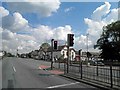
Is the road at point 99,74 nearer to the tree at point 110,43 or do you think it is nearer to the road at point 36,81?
the road at point 36,81

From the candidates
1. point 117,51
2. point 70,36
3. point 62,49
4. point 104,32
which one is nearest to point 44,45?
point 62,49

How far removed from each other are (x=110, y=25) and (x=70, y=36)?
85.8 meters

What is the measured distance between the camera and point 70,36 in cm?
2534

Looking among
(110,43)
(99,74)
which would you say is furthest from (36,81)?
(110,43)

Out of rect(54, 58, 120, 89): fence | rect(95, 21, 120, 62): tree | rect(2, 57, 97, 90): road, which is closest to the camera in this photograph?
rect(54, 58, 120, 89): fence

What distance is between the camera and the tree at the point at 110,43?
97.6m

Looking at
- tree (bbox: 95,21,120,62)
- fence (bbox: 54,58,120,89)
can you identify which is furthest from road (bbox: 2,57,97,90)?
tree (bbox: 95,21,120,62)

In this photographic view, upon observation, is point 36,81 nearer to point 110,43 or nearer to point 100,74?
point 100,74

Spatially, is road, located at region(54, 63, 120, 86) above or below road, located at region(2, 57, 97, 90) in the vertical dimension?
above

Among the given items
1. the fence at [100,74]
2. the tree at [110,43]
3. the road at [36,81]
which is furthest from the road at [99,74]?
the tree at [110,43]

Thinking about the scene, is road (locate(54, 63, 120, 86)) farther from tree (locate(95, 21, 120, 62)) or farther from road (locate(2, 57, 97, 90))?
tree (locate(95, 21, 120, 62))

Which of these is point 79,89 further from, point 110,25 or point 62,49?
point 62,49

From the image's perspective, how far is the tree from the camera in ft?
320

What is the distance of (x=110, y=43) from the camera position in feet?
336
